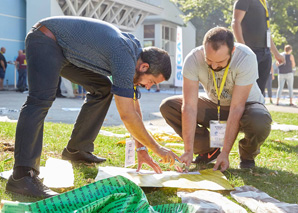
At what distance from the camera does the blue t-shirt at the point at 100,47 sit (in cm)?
254

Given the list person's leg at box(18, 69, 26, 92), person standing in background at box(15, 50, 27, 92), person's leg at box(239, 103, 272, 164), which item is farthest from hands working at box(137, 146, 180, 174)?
person's leg at box(18, 69, 26, 92)

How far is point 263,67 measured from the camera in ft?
16.0

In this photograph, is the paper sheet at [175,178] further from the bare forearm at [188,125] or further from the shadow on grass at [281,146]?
the shadow on grass at [281,146]

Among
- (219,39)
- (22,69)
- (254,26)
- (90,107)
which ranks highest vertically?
(254,26)

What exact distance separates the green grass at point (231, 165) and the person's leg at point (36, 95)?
1.01ft

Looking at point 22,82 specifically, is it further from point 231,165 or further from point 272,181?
point 272,181

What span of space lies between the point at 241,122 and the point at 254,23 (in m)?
1.98

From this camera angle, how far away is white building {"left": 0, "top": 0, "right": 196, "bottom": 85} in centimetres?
1783

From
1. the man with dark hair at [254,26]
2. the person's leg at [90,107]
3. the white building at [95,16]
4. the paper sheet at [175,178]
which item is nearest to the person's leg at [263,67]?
the man with dark hair at [254,26]

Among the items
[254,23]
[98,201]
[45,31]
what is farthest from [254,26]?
[98,201]

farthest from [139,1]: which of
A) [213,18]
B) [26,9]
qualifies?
[213,18]

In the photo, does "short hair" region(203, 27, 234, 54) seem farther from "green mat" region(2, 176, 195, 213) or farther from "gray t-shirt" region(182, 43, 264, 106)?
"green mat" region(2, 176, 195, 213)

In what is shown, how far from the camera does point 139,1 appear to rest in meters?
22.3

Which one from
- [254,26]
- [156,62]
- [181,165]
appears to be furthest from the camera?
[254,26]
